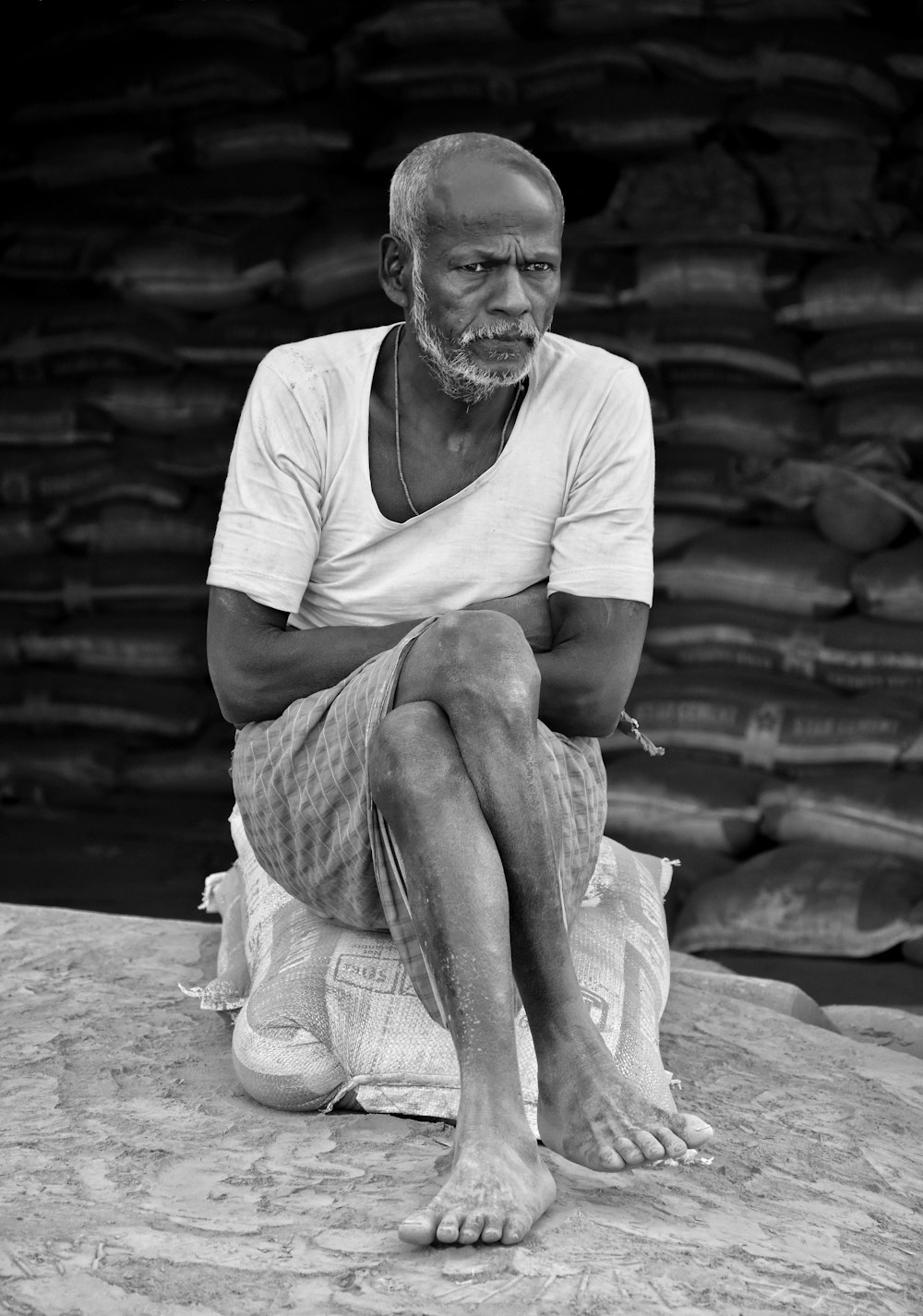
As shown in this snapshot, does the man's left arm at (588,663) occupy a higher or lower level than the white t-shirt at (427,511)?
lower

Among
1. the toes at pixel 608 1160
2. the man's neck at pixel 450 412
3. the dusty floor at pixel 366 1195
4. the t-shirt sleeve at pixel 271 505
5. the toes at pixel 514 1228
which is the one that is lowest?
the dusty floor at pixel 366 1195

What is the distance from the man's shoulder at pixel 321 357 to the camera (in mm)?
2105

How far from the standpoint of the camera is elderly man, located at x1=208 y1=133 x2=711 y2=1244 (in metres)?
1.65

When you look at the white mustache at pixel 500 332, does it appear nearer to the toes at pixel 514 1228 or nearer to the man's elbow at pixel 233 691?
the man's elbow at pixel 233 691

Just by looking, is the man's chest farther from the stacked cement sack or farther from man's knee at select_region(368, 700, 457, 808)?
the stacked cement sack

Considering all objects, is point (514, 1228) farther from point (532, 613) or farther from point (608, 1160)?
point (532, 613)

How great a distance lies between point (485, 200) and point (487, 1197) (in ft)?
3.74

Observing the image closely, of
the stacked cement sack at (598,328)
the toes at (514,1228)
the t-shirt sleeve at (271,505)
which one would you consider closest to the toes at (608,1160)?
the toes at (514,1228)

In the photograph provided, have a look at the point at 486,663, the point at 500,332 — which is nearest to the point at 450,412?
the point at 500,332

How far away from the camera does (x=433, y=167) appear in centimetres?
197

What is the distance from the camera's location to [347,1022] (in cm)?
196

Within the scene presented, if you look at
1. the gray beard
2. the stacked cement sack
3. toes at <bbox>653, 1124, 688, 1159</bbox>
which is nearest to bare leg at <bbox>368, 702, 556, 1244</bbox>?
toes at <bbox>653, 1124, 688, 1159</bbox>

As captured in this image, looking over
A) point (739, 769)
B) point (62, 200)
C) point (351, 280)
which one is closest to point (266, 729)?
point (739, 769)

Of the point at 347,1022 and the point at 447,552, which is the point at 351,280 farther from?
the point at 347,1022
